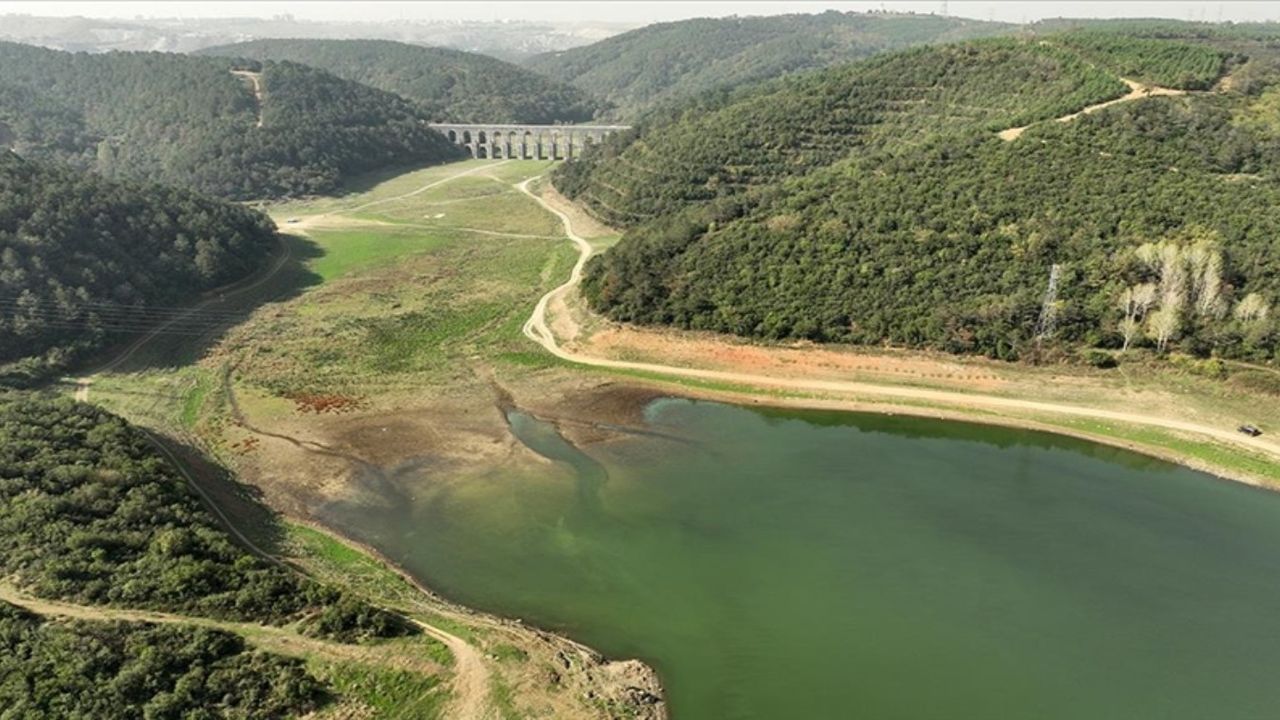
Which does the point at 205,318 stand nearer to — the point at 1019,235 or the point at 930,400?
the point at 930,400

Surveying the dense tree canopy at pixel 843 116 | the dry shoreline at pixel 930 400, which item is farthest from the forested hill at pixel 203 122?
the dry shoreline at pixel 930 400

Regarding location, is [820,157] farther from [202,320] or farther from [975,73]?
[202,320]

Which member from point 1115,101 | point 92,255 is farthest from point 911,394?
point 92,255

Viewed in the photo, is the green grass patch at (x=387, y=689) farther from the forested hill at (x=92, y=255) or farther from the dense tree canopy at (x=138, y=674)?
the forested hill at (x=92, y=255)

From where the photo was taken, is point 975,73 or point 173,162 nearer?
point 975,73

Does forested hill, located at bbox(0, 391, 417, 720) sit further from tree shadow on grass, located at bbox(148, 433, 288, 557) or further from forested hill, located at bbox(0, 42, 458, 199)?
forested hill, located at bbox(0, 42, 458, 199)

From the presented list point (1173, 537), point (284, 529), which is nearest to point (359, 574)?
point (284, 529)
